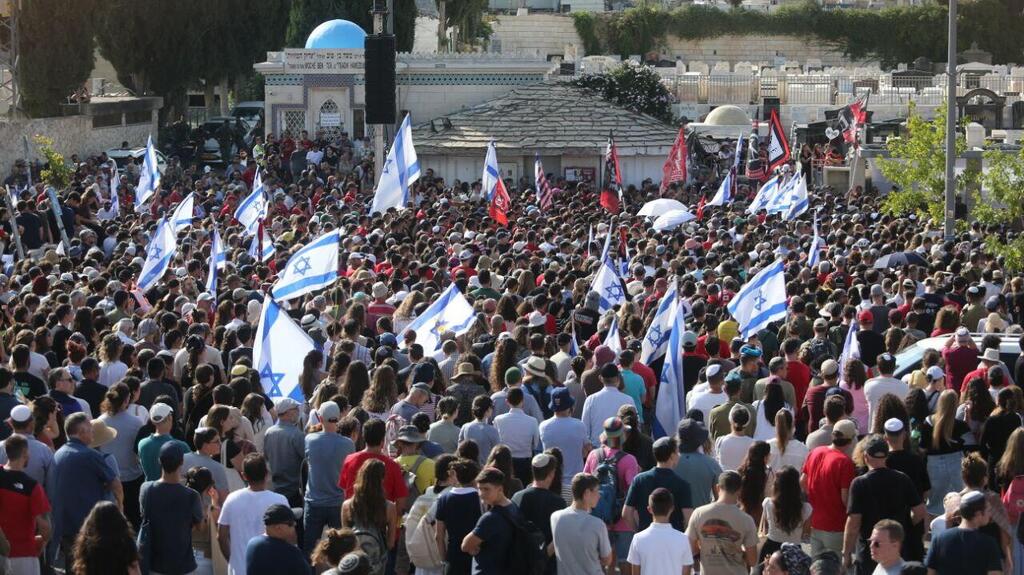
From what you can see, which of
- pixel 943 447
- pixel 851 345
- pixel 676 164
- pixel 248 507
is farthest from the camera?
pixel 676 164

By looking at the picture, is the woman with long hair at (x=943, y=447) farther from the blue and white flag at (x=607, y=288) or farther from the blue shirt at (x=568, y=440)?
the blue and white flag at (x=607, y=288)

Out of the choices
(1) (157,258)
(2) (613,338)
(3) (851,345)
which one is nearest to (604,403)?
(2) (613,338)

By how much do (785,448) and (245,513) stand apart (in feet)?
11.4

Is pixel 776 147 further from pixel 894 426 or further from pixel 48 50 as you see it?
pixel 894 426

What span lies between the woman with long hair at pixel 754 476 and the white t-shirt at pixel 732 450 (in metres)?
0.78

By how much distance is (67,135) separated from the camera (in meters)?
41.5

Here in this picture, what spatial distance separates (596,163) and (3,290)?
24987 mm

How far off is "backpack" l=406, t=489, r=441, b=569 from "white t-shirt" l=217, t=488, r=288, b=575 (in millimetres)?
814

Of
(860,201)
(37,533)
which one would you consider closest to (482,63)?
(860,201)

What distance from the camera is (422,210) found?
28.1 m

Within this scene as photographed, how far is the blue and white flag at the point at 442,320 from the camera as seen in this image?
47.8 feet

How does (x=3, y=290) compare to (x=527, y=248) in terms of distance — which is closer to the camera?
(x=3, y=290)

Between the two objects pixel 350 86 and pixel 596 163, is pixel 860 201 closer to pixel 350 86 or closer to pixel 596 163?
pixel 596 163

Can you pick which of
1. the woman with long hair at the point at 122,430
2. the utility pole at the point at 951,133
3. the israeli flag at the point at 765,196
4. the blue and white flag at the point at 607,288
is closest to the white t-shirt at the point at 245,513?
the woman with long hair at the point at 122,430
